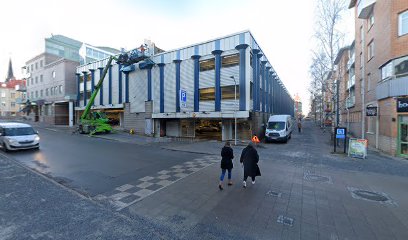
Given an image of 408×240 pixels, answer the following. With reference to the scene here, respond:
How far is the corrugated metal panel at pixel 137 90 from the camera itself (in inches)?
955

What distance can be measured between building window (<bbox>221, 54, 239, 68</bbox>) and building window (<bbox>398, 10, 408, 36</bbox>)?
11175mm

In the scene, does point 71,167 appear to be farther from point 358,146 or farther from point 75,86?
point 75,86

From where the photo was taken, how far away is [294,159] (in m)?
11.4

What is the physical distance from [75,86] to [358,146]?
4201 cm

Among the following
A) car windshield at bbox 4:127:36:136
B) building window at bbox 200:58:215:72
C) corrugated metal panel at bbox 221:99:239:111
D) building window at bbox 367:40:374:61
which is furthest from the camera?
building window at bbox 200:58:215:72

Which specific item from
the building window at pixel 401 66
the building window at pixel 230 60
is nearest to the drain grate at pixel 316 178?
the building window at pixel 401 66

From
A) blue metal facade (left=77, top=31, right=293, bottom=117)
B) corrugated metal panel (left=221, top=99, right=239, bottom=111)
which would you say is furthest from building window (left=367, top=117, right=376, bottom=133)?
corrugated metal panel (left=221, top=99, right=239, bottom=111)

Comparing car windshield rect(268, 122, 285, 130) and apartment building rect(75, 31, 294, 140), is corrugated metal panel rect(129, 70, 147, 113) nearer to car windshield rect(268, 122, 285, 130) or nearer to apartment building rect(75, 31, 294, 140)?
apartment building rect(75, 31, 294, 140)

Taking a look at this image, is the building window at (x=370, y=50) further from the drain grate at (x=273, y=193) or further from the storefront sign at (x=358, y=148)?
the drain grate at (x=273, y=193)

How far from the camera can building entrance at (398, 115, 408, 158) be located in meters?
11.7

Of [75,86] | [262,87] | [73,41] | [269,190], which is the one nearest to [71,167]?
[269,190]

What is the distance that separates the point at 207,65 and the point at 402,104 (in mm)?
15183

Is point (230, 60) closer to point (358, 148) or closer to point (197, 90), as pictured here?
point (197, 90)

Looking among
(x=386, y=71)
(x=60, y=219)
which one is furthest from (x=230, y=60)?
(x=60, y=219)
